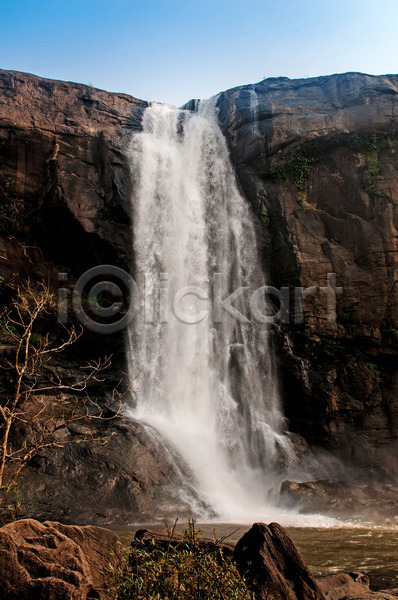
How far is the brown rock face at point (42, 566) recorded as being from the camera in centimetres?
372

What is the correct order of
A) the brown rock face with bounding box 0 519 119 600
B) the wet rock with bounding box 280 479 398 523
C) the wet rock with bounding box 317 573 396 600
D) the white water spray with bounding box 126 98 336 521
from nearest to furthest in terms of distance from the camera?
the brown rock face with bounding box 0 519 119 600, the wet rock with bounding box 317 573 396 600, the wet rock with bounding box 280 479 398 523, the white water spray with bounding box 126 98 336 521

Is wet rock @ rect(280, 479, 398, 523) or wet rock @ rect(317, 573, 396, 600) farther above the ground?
wet rock @ rect(317, 573, 396, 600)

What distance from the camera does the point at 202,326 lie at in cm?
1675

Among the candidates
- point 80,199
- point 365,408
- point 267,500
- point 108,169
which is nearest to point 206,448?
point 267,500

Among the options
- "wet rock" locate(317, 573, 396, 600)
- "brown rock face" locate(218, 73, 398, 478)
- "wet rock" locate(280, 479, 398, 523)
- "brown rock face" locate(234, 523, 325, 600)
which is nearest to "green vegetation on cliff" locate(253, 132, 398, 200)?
"brown rock face" locate(218, 73, 398, 478)

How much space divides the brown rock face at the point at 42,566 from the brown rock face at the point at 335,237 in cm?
1275

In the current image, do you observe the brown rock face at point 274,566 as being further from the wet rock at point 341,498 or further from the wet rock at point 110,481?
the wet rock at point 341,498

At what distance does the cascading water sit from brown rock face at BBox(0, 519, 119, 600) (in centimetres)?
796

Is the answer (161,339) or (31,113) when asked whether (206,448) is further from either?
(31,113)

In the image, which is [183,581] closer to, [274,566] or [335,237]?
[274,566]

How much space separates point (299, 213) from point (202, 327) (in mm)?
6407

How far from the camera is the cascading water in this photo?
555 inches

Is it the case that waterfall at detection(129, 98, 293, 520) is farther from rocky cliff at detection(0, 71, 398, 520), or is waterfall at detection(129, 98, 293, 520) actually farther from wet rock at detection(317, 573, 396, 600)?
wet rock at detection(317, 573, 396, 600)

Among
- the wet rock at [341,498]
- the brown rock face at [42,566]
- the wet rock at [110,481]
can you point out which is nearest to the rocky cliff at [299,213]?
the wet rock at [341,498]
